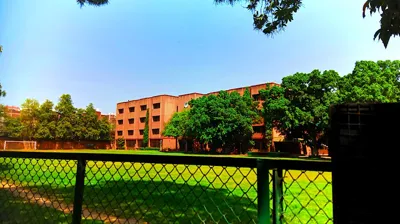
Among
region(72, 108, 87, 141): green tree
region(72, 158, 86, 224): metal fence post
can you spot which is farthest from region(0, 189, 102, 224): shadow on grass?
region(72, 108, 87, 141): green tree

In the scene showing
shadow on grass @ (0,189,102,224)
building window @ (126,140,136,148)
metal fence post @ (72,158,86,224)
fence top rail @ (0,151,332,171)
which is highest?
fence top rail @ (0,151,332,171)

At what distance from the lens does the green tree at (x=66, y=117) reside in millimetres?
47491

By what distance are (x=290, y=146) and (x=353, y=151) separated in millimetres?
37347

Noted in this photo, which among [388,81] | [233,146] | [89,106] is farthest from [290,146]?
[89,106]

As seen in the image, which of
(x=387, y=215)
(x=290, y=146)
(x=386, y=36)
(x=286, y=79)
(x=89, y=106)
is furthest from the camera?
(x=89, y=106)

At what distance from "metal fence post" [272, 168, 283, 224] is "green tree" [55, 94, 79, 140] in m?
51.1

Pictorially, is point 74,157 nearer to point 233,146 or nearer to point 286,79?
point 286,79

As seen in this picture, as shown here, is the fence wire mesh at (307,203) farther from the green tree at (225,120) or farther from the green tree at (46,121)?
the green tree at (46,121)

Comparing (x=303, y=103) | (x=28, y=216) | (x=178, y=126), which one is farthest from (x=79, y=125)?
(x=28, y=216)

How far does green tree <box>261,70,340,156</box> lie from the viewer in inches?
1125

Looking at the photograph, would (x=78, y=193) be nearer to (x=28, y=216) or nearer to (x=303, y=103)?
(x=28, y=216)

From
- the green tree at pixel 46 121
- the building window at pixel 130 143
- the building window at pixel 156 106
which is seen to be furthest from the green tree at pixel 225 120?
the green tree at pixel 46 121

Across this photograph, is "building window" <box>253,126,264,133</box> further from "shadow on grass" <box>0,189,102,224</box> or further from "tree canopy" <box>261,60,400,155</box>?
"shadow on grass" <box>0,189,102,224</box>

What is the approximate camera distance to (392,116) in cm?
79
